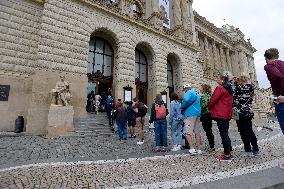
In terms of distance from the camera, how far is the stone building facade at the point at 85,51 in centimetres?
1378

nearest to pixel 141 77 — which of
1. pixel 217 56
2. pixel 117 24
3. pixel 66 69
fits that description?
pixel 117 24

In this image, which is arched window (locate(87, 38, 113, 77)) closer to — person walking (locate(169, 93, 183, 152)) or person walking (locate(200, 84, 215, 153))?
person walking (locate(169, 93, 183, 152))

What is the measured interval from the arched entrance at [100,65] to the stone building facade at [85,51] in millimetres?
84

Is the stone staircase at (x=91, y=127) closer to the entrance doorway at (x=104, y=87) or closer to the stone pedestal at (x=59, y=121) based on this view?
the stone pedestal at (x=59, y=121)

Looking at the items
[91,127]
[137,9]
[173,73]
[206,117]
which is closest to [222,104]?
[206,117]

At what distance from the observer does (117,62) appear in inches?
732

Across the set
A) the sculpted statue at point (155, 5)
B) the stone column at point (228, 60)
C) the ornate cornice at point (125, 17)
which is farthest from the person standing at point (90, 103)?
the stone column at point (228, 60)

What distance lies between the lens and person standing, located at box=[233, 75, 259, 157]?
548 centimetres

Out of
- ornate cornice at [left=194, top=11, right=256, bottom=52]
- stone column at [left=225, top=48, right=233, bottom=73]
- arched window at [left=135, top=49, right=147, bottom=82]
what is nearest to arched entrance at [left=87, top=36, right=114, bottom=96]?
arched window at [left=135, top=49, right=147, bottom=82]

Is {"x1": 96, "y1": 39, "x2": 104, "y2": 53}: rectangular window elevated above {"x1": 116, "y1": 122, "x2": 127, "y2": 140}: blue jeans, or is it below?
above

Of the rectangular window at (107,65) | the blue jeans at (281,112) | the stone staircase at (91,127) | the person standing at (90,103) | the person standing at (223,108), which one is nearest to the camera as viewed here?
the blue jeans at (281,112)

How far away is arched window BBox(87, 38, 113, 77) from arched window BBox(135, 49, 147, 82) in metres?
2.98

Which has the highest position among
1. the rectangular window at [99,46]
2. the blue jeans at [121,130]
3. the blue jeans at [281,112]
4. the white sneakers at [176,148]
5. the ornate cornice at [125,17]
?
the ornate cornice at [125,17]

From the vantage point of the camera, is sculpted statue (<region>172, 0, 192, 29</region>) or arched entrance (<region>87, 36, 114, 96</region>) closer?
arched entrance (<region>87, 36, 114, 96</region>)
